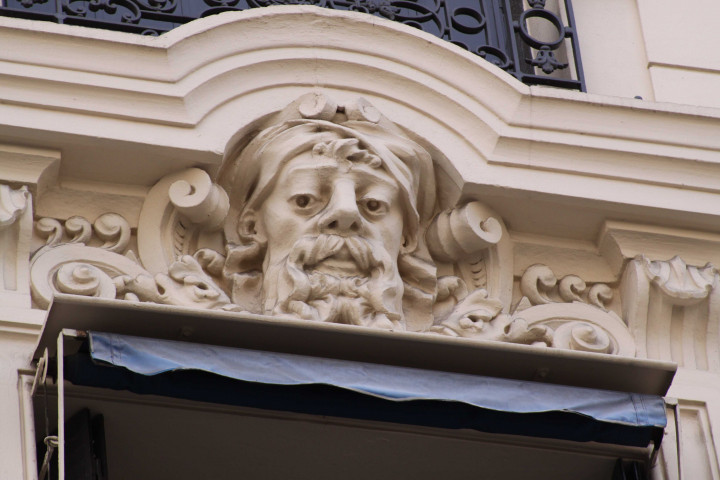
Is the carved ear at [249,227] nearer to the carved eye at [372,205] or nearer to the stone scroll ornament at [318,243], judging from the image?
the stone scroll ornament at [318,243]

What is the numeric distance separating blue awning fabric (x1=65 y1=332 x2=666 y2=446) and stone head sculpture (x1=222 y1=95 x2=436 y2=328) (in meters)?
0.44

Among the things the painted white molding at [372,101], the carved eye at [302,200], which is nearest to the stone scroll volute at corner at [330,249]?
the carved eye at [302,200]

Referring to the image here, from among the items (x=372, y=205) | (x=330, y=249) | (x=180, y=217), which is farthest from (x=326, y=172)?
(x=180, y=217)

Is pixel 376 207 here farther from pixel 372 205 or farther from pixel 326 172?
pixel 326 172

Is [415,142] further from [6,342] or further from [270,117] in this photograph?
[6,342]

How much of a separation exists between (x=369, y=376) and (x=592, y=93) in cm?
213

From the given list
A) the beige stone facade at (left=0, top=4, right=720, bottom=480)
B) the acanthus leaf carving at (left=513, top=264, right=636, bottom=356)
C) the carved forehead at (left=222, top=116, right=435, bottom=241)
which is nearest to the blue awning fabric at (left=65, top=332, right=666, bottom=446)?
the beige stone facade at (left=0, top=4, right=720, bottom=480)

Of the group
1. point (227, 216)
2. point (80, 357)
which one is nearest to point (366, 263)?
point (227, 216)

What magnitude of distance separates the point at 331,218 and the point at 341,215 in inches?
1.6

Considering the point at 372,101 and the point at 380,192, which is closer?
the point at 380,192

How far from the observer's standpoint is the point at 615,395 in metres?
6.84

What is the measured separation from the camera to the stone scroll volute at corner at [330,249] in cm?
717

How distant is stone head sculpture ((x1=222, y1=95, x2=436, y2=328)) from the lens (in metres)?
7.18

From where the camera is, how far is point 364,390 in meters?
6.61
